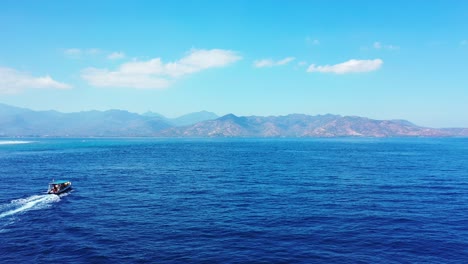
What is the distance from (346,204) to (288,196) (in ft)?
41.5

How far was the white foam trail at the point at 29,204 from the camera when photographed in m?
56.8

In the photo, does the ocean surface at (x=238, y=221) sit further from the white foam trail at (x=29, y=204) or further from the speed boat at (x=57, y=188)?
the speed boat at (x=57, y=188)

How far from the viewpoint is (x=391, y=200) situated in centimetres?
6272

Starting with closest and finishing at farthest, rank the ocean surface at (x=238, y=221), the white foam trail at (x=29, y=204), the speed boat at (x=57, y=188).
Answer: the ocean surface at (x=238, y=221), the white foam trail at (x=29, y=204), the speed boat at (x=57, y=188)

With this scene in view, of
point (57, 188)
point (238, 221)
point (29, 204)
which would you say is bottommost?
point (238, 221)

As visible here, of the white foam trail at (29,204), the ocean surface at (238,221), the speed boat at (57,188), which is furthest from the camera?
the speed boat at (57,188)

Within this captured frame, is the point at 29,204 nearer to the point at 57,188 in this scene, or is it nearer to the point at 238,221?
the point at 57,188

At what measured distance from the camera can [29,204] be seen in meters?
62.1

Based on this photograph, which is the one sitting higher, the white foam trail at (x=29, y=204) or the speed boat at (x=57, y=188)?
the speed boat at (x=57, y=188)

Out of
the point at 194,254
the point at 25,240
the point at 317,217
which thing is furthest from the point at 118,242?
the point at 317,217

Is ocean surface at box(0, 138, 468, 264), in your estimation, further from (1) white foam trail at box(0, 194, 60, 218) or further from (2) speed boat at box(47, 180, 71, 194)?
(2) speed boat at box(47, 180, 71, 194)

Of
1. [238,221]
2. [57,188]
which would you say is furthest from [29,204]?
[238,221]

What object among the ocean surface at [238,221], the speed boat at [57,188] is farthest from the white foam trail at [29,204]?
the speed boat at [57,188]

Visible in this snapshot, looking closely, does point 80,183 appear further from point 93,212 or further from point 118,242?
point 118,242
